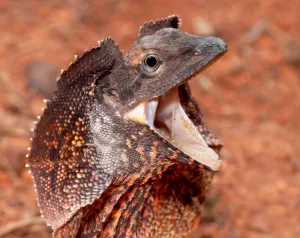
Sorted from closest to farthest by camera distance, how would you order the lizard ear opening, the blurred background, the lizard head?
the lizard head < the lizard ear opening < the blurred background

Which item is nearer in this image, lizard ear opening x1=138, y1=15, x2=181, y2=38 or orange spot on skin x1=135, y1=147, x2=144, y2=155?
orange spot on skin x1=135, y1=147, x2=144, y2=155

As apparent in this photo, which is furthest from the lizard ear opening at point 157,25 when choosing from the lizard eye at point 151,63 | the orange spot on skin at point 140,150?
the orange spot on skin at point 140,150

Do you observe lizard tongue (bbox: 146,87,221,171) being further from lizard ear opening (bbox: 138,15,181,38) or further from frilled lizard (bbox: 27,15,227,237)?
lizard ear opening (bbox: 138,15,181,38)

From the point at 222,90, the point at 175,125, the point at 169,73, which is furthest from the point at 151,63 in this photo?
the point at 222,90

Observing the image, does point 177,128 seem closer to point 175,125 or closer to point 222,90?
point 175,125

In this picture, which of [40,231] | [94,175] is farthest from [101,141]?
[40,231]

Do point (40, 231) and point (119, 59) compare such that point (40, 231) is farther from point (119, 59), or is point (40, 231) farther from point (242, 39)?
point (242, 39)

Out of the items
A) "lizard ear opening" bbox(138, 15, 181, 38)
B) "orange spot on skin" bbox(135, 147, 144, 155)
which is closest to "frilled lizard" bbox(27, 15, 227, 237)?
"orange spot on skin" bbox(135, 147, 144, 155)
